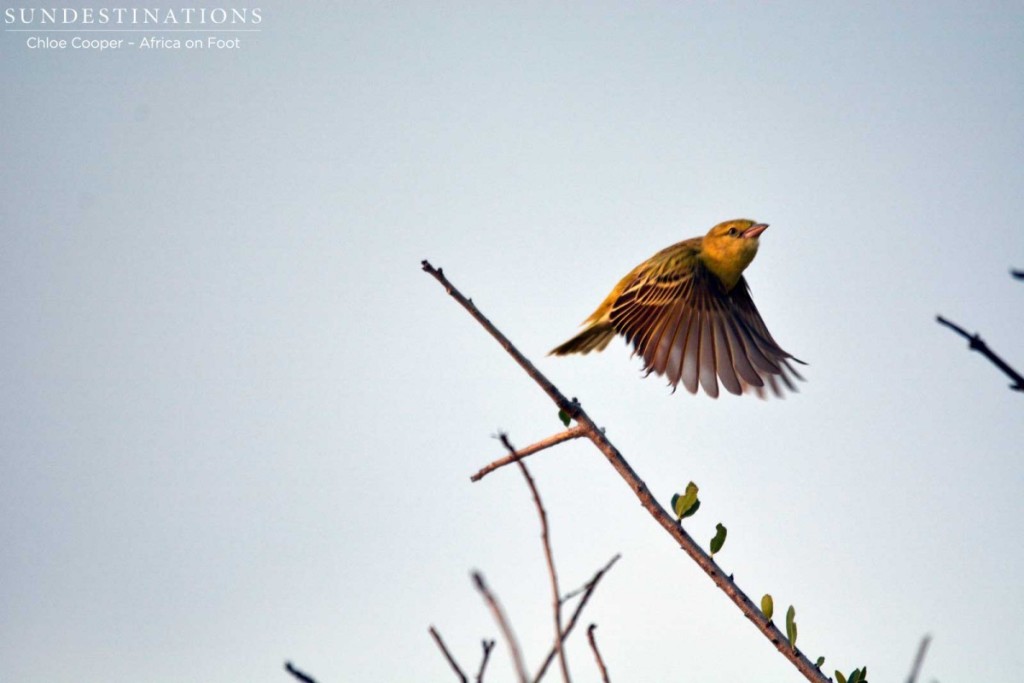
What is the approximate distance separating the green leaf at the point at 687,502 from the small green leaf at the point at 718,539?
0.35 feet

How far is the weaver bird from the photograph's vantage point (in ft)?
20.2

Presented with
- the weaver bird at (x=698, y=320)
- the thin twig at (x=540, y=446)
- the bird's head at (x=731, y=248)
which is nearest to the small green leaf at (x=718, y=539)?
the thin twig at (x=540, y=446)

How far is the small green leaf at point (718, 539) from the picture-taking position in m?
2.89

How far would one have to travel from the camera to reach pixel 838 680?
2863mm

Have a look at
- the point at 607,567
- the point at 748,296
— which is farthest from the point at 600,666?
the point at 748,296

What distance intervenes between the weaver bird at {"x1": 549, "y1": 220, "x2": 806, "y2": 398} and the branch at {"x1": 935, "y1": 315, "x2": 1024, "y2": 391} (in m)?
4.17

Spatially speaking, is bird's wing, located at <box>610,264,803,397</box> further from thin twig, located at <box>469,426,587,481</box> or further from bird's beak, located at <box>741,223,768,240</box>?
thin twig, located at <box>469,426,587,481</box>

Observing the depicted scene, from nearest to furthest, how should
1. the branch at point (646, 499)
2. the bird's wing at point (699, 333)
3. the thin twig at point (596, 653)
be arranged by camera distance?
the thin twig at point (596, 653) < the branch at point (646, 499) < the bird's wing at point (699, 333)

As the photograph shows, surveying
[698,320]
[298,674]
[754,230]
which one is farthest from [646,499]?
[754,230]

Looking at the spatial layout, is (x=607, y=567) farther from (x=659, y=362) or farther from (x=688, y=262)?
(x=688, y=262)

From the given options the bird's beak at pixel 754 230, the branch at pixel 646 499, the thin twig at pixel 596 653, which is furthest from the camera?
the bird's beak at pixel 754 230

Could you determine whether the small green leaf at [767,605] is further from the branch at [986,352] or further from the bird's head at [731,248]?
the bird's head at [731,248]

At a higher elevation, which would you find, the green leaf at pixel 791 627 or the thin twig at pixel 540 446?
the thin twig at pixel 540 446

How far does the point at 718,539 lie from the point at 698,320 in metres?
4.00
